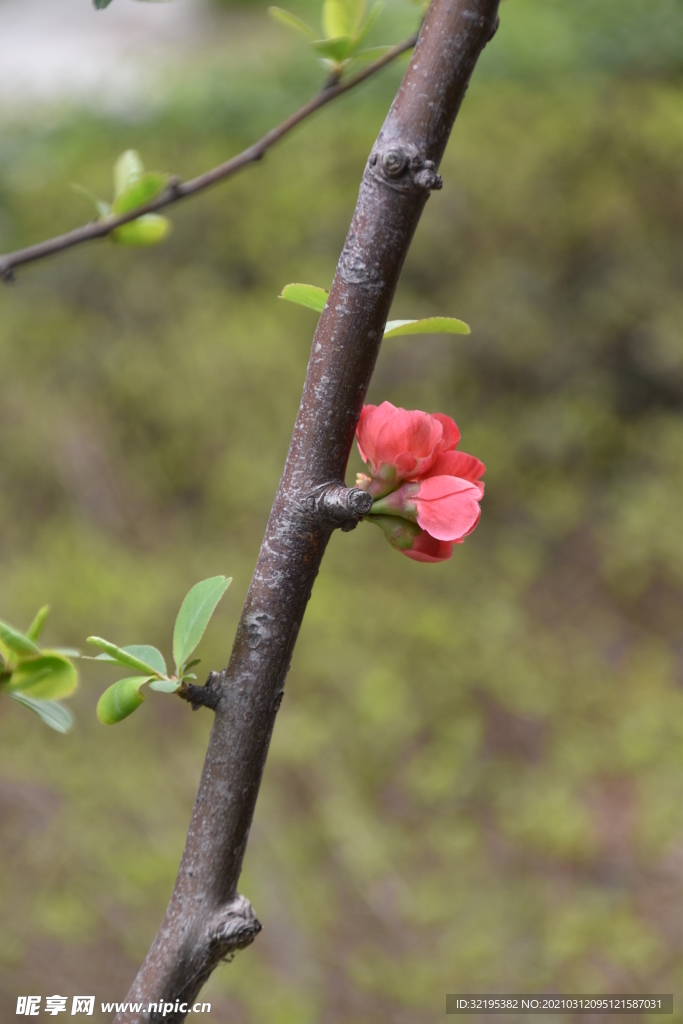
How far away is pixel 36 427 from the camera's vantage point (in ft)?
6.74

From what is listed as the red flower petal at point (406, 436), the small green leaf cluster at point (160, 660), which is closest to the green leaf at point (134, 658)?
the small green leaf cluster at point (160, 660)

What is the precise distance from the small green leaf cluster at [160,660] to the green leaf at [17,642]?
0.10 feet

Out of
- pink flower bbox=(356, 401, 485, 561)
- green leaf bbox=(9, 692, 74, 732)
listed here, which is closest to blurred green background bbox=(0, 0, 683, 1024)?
green leaf bbox=(9, 692, 74, 732)

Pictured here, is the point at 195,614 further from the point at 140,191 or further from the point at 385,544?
the point at 385,544

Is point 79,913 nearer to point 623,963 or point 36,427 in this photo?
point 623,963

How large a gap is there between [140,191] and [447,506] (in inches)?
10.2

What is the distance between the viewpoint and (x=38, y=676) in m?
0.30

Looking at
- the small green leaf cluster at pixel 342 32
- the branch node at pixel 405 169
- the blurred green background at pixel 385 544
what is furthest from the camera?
the blurred green background at pixel 385 544

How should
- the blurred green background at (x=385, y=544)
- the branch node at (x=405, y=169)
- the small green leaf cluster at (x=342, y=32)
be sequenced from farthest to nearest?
1. the blurred green background at (x=385, y=544)
2. the small green leaf cluster at (x=342, y=32)
3. the branch node at (x=405, y=169)

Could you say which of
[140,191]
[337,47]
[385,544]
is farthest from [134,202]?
[385,544]

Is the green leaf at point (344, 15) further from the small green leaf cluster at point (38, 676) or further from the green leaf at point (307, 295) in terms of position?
the small green leaf cluster at point (38, 676)

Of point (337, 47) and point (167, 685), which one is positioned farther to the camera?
point (337, 47)

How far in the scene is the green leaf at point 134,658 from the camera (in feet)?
0.81

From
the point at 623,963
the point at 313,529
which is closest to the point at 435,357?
the point at 623,963
